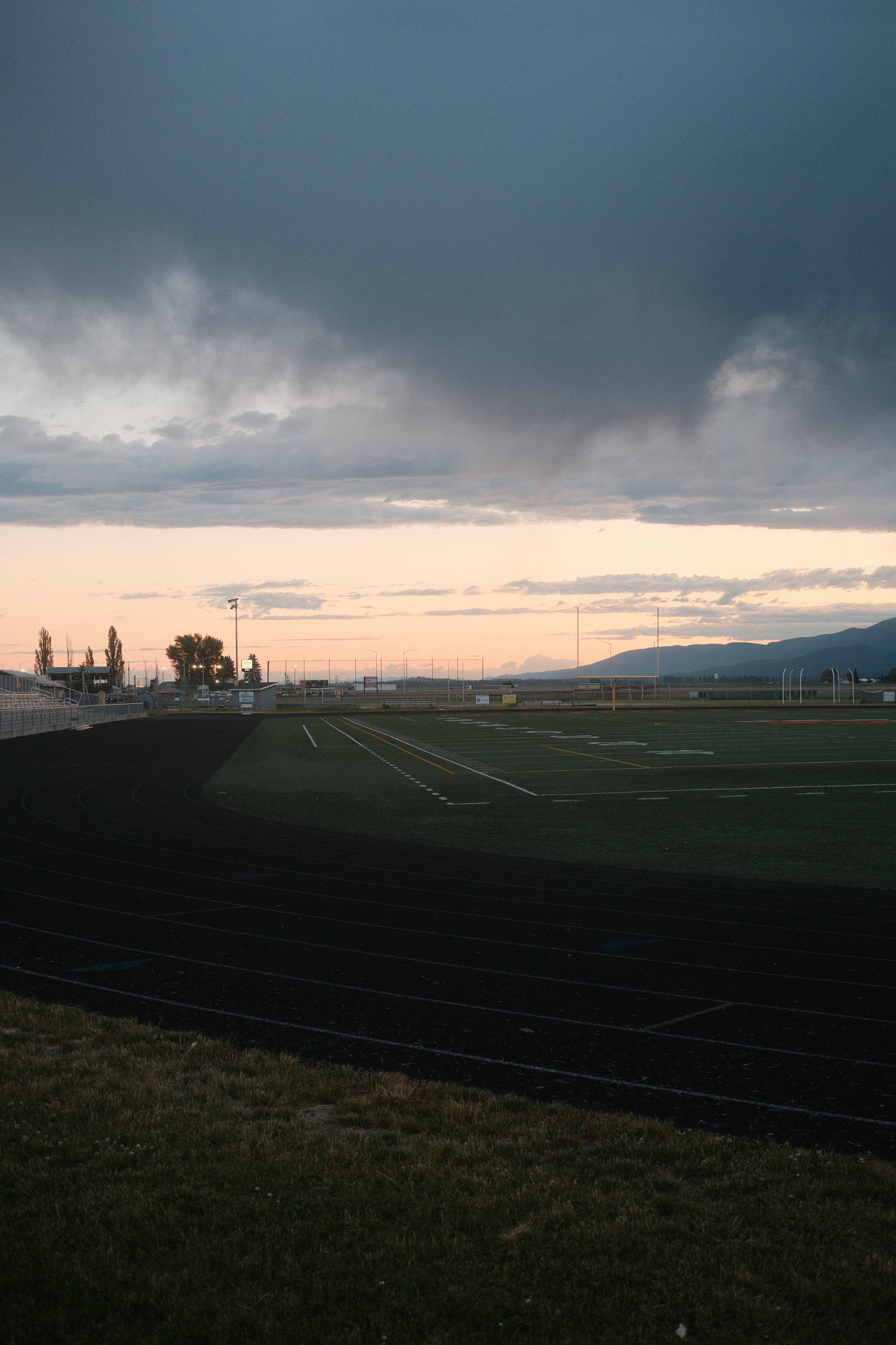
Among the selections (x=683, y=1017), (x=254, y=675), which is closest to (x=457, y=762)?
(x=683, y=1017)

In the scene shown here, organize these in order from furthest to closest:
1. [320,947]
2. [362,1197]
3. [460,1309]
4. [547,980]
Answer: [320,947], [547,980], [362,1197], [460,1309]

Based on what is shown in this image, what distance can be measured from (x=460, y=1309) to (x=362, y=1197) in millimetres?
766

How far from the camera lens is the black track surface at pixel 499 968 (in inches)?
204

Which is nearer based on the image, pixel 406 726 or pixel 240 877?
pixel 240 877

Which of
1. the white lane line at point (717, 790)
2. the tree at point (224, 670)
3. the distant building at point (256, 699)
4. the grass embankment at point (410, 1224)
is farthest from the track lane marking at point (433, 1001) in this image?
the tree at point (224, 670)

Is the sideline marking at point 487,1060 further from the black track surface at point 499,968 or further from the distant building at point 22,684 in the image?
the distant building at point 22,684

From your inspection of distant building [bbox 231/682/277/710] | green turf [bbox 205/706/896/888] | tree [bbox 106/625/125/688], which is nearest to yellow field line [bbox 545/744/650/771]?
green turf [bbox 205/706/896/888]

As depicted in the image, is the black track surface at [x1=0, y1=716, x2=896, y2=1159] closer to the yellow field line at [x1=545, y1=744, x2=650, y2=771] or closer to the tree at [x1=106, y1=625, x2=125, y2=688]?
the yellow field line at [x1=545, y1=744, x2=650, y2=771]

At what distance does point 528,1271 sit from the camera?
3.34m

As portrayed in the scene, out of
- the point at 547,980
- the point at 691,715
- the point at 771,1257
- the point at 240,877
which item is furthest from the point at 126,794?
the point at 691,715

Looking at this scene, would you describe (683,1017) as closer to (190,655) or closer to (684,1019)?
(684,1019)

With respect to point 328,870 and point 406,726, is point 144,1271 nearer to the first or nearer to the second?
point 328,870

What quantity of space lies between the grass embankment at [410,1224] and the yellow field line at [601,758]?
19.9m

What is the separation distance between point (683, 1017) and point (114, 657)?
5632 inches
